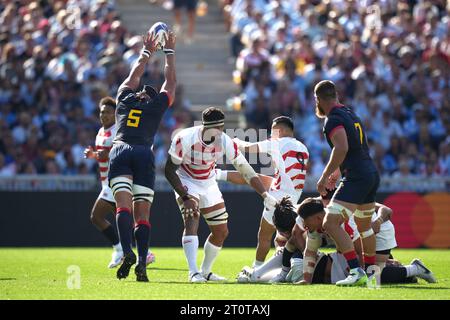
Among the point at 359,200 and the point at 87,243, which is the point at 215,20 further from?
the point at 359,200

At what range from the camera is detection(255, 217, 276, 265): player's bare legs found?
44.5 feet

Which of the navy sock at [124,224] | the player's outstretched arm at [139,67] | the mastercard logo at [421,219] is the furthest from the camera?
the mastercard logo at [421,219]

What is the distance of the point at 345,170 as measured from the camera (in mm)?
11820

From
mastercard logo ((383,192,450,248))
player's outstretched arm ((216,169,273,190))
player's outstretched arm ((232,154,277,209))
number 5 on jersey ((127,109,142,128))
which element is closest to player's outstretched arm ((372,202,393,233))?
player's outstretched arm ((232,154,277,209))

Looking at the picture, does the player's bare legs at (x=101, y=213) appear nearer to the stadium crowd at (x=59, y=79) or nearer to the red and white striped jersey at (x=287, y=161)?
the red and white striped jersey at (x=287, y=161)

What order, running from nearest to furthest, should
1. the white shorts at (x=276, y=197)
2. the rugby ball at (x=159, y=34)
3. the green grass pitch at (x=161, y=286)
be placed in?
1. the green grass pitch at (x=161, y=286)
2. the rugby ball at (x=159, y=34)
3. the white shorts at (x=276, y=197)

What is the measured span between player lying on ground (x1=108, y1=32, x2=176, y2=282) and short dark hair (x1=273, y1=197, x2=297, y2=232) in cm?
157

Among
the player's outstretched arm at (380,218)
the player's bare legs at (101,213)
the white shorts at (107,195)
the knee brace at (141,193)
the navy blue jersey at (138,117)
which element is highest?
the navy blue jersey at (138,117)

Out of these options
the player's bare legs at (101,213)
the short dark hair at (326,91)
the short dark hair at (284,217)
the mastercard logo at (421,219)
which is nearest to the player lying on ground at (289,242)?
the short dark hair at (284,217)

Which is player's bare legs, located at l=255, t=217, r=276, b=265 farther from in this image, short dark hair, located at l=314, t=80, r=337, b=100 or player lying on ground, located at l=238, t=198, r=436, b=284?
short dark hair, located at l=314, t=80, r=337, b=100

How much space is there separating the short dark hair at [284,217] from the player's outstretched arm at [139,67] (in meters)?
2.44

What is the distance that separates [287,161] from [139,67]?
2.37 metres

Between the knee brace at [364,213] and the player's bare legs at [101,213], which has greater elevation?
the knee brace at [364,213]

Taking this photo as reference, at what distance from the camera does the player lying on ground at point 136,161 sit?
1245cm
